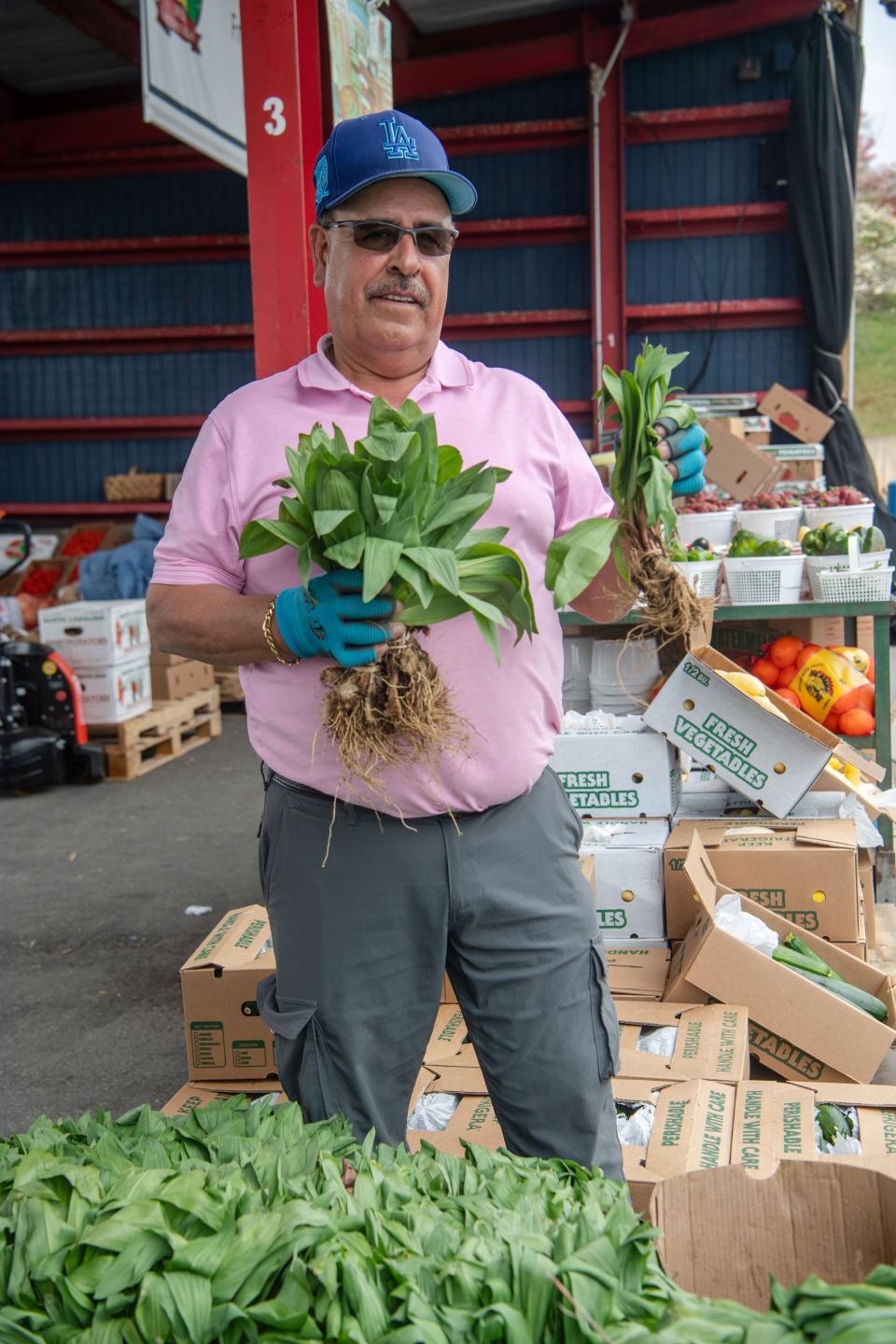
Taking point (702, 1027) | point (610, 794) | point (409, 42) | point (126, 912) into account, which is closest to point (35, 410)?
point (409, 42)

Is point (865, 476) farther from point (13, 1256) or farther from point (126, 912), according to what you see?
point (13, 1256)

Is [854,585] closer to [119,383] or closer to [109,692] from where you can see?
[109,692]

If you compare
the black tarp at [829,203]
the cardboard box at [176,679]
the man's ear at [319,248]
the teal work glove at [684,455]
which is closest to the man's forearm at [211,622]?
the man's ear at [319,248]

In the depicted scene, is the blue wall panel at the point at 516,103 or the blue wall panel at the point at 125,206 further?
the blue wall panel at the point at 125,206

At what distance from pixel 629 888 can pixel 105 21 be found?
823 cm

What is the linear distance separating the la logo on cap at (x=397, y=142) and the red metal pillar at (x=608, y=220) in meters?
8.22

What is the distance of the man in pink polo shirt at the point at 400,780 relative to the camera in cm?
199

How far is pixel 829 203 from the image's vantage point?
9.59 metres

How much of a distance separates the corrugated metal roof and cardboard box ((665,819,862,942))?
26.5ft

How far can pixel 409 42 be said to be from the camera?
33.4 ft

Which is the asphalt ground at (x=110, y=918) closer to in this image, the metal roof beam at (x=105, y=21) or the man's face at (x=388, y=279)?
the man's face at (x=388, y=279)

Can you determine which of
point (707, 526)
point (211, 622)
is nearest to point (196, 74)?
point (707, 526)

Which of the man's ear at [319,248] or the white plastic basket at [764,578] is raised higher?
the man's ear at [319,248]

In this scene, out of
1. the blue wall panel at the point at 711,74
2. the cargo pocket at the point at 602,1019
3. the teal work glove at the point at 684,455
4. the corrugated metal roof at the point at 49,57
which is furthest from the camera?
the blue wall panel at the point at 711,74
